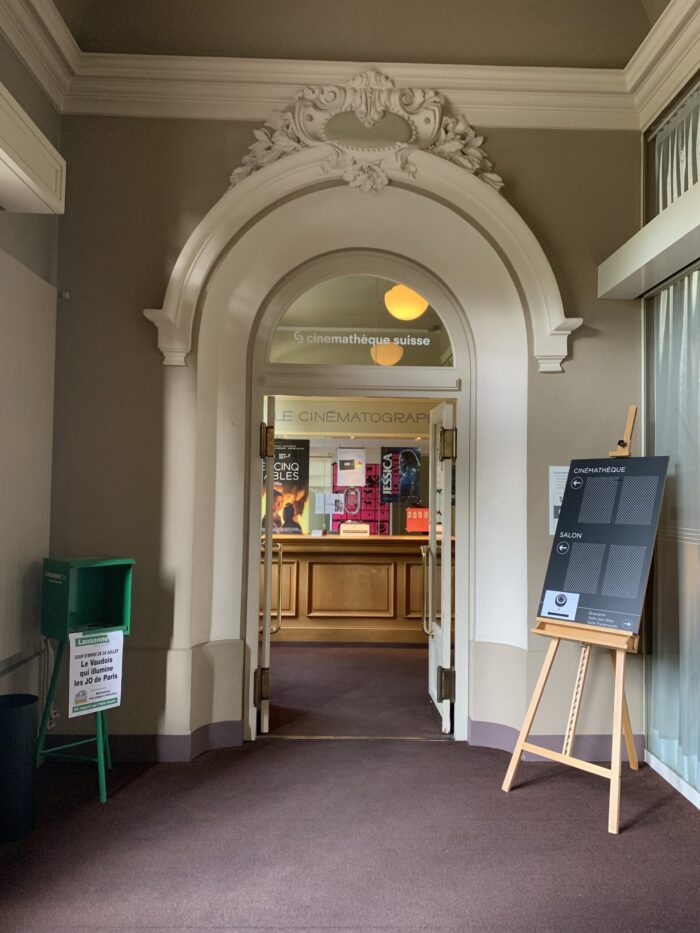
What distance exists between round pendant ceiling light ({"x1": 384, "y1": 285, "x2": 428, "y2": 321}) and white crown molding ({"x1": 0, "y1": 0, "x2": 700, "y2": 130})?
114 centimetres

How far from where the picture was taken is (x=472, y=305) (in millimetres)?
4715

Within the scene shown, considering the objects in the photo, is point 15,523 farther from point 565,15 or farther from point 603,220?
point 565,15

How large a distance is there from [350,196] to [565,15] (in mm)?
1716

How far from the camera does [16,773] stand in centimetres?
323

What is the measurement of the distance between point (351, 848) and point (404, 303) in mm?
3350

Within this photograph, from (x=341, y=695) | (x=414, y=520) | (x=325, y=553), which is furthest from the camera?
(x=414, y=520)

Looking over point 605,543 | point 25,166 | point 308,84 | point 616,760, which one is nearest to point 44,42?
point 25,166

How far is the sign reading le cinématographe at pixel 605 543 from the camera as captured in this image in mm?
3658

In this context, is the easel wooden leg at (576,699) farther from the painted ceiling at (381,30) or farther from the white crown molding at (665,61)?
the painted ceiling at (381,30)

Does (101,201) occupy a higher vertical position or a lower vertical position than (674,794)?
higher

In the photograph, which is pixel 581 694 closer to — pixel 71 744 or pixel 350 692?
pixel 350 692

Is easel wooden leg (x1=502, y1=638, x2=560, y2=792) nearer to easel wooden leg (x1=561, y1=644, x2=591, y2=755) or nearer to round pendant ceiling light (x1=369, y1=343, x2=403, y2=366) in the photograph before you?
easel wooden leg (x1=561, y1=644, x2=591, y2=755)

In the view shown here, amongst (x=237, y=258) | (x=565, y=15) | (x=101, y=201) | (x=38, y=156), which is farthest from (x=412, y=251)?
(x=38, y=156)

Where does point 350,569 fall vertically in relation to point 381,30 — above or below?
below
